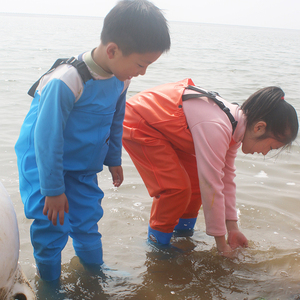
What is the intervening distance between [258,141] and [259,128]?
0.08 meters

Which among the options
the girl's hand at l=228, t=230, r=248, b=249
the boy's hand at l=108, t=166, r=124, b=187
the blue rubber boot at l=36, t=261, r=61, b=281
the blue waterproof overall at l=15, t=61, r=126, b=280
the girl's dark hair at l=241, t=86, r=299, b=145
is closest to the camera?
Result: the blue waterproof overall at l=15, t=61, r=126, b=280

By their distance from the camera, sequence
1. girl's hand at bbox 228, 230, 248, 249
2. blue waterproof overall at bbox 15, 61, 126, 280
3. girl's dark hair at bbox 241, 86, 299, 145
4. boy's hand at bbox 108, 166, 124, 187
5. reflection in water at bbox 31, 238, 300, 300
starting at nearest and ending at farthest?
1. blue waterproof overall at bbox 15, 61, 126, 280
2. girl's dark hair at bbox 241, 86, 299, 145
3. reflection in water at bbox 31, 238, 300, 300
4. boy's hand at bbox 108, 166, 124, 187
5. girl's hand at bbox 228, 230, 248, 249

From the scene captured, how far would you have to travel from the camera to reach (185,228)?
2.72 metres

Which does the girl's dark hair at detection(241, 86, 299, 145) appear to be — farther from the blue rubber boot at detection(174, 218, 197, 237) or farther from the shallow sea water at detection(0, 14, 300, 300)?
the blue rubber boot at detection(174, 218, 197, 237)

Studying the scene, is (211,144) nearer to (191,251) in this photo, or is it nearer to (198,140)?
(198,140)

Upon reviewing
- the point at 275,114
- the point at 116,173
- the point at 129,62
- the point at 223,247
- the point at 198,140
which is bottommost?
the point at 223,247

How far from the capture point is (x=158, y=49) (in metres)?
1.65

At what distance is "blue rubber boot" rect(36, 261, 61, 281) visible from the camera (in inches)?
72.5

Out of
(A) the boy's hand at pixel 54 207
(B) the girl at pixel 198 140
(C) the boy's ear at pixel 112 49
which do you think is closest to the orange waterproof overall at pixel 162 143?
(B) the girl at pixel 198 140

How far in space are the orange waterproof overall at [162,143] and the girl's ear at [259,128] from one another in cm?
37

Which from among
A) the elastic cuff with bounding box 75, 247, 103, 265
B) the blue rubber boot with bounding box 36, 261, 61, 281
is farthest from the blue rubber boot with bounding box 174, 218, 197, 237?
the blue rubber boot with bounding box 36, 261, 61, 281

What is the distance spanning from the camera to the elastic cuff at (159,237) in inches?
94.7

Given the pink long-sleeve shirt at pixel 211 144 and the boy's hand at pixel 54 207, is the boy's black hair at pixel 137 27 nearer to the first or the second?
the pink long-sleeve shirt at pixel 211 144

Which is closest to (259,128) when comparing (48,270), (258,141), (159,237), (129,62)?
(258,141)
